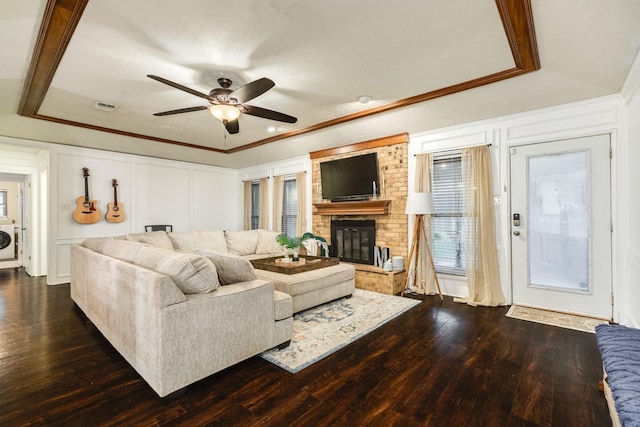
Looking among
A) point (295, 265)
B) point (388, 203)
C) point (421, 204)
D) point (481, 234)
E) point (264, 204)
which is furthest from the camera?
point (264, 204)

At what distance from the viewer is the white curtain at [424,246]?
446cm

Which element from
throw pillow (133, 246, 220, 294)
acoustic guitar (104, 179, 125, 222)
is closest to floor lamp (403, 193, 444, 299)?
throw pillow (133, 246, 220, 294)

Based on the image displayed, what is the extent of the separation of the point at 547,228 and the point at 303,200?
162 inches

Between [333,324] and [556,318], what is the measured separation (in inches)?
99.8

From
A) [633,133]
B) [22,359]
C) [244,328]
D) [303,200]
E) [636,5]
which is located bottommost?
[22,359]

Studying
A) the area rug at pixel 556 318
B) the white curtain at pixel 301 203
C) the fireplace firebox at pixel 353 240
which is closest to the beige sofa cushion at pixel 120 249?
the fireplace firebox at pixel 353 240

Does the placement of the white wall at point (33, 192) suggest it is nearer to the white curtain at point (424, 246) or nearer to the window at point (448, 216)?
the white curtain at point (424, 246)

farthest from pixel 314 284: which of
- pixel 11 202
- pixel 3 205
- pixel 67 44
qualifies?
pixel 3 205

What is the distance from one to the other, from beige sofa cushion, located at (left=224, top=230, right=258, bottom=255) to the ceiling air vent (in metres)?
2.66

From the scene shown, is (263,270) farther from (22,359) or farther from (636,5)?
(636,5)

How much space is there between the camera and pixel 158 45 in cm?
261

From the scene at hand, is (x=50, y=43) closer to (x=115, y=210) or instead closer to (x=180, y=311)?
(x=180, y=311)

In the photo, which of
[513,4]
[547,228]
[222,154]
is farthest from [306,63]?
[222,154]

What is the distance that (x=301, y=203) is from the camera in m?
6.27
